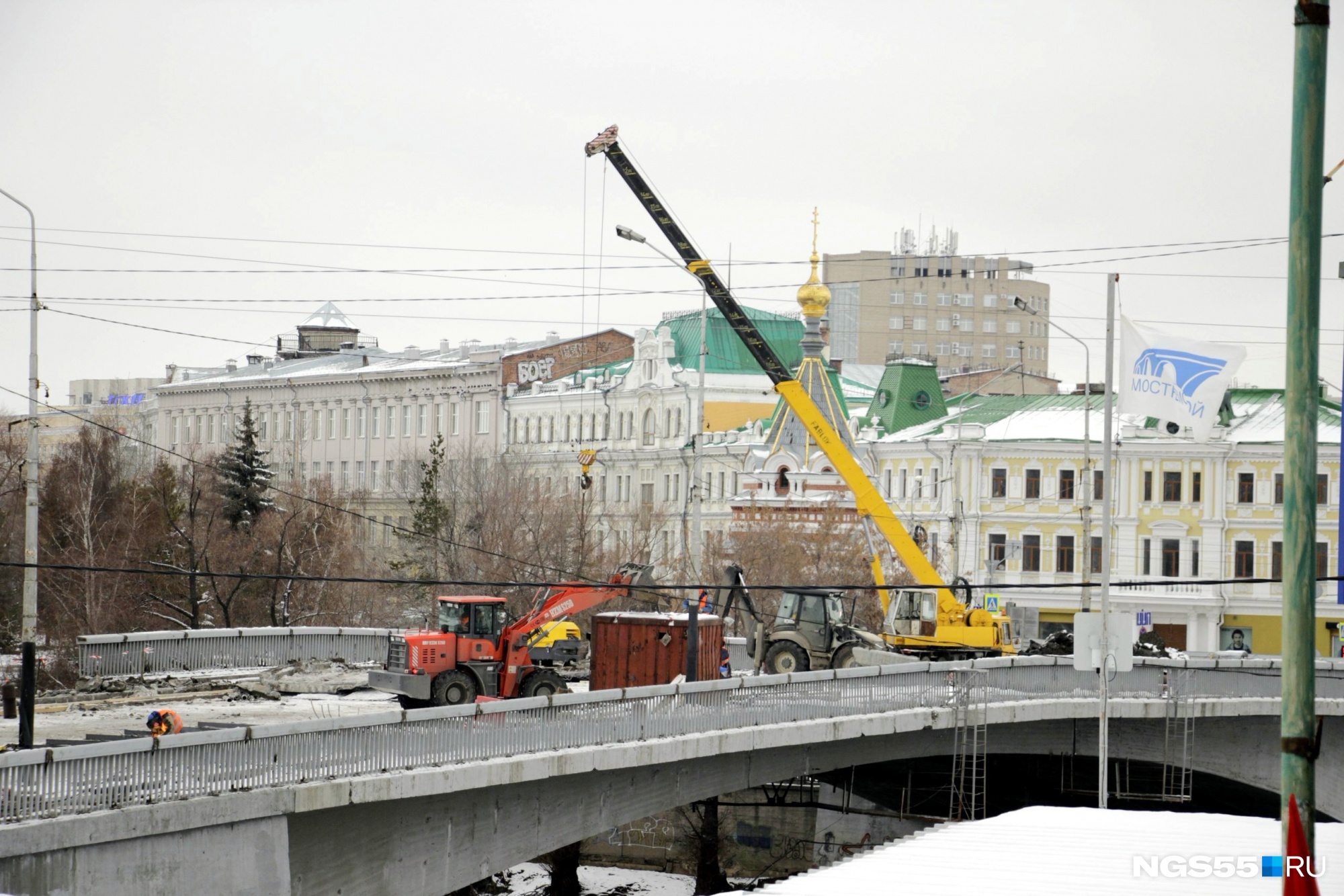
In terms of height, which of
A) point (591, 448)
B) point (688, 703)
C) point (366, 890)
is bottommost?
point (366, 890)

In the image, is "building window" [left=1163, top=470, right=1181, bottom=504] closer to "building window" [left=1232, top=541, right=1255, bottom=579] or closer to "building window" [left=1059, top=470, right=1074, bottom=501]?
"building window" [left=1232, top=541, right=1255, bottom=579]

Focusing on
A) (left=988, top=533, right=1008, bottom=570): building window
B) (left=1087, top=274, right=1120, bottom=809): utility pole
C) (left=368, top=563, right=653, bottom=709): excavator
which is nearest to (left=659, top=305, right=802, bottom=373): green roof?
(left=988, top=533, right=1008, bottom=570): building window

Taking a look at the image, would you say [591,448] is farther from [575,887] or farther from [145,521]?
[575,887]

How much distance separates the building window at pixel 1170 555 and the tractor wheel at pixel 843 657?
134 feet

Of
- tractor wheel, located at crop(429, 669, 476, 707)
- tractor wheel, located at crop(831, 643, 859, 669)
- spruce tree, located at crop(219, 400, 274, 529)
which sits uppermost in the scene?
spruce tree, located at crop(219, 400, 274, 529)

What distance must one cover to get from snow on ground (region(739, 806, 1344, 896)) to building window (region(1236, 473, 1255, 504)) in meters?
58.7

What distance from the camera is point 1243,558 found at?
73.4m

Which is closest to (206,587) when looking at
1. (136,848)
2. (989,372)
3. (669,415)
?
(669,415)

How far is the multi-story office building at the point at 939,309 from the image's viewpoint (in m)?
154

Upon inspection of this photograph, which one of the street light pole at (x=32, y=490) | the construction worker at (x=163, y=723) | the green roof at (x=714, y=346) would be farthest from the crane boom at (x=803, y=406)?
the green roof at (x=714, y=346)

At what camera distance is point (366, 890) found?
22.9 metres

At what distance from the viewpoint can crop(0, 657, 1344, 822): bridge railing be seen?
18797mm

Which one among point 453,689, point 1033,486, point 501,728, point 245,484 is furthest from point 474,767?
point 1033,486

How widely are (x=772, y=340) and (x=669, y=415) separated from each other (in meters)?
11.1
